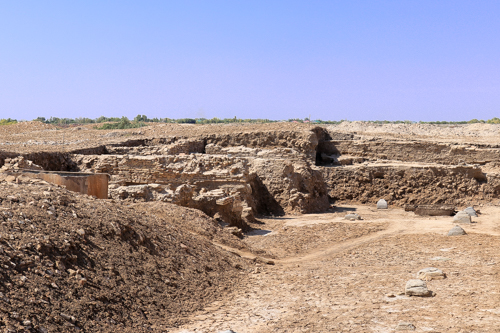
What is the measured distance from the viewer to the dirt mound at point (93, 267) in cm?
507

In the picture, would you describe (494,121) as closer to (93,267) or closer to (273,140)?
(273,140)

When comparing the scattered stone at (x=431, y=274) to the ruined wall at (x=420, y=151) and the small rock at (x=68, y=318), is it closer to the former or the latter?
the small rock at (x=68, y=318)

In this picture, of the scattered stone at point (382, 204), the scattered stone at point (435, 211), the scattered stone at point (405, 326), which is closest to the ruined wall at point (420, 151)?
the scattered stone at point (382, 204)

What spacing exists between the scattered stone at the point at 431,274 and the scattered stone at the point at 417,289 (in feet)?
2.82

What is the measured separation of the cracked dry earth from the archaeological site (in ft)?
0.11

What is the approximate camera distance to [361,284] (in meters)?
7.55

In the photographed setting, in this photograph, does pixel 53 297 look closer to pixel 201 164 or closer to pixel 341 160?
pixel 201 164

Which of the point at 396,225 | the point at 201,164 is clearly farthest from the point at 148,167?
the point at 396,225

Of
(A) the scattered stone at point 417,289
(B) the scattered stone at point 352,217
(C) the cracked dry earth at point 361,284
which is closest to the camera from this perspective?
(C) the cracked dry earth at point 361,284

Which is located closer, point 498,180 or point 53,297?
point 53,297

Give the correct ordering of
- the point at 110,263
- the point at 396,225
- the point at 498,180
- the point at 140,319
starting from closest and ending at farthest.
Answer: the point at 140,319 < the point at 110,263 < the point at 396,225 < the point at 498,180

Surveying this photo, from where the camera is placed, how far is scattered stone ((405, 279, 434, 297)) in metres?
6.66

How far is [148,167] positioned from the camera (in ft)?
47.9

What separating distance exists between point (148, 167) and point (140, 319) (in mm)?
9253
